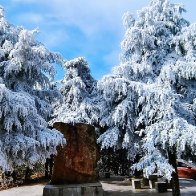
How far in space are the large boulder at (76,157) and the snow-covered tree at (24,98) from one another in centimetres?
158

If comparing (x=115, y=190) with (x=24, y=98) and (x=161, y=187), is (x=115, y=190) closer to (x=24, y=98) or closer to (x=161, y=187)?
(x=161, y=187)

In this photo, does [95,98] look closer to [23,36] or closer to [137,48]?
[137,48]

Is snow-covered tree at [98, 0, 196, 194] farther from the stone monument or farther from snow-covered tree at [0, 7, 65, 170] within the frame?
snow-covered tree at [0, 7, 65, 170]

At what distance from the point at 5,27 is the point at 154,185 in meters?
9.75

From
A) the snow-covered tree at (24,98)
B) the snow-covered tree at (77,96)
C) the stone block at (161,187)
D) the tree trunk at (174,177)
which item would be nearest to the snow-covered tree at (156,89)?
the tree trunk at (174,177)

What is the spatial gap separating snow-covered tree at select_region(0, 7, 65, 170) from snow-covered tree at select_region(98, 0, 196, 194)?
2.87 m

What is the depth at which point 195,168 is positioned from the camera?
2241cm

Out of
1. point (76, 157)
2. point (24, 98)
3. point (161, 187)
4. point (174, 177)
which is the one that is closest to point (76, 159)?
point (76, 157)

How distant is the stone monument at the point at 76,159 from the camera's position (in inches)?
514

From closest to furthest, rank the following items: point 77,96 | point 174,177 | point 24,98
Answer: point 24,98 → point 174,177 → point 77,96

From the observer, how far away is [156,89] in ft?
42.9

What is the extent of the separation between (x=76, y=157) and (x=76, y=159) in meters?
0.07

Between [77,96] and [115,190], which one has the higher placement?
[77,96]

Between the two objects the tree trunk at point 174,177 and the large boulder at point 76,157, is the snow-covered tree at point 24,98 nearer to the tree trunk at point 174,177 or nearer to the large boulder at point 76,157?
the large boulder at point 76,157
